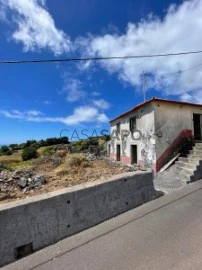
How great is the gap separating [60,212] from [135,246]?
1.70m

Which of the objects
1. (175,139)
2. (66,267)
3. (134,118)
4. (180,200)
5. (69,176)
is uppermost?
(134,118)

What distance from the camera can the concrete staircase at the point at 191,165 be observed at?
Result: 9.13 meters

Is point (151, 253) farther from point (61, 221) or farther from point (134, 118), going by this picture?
point (134, 118)

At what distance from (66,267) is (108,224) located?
165cm

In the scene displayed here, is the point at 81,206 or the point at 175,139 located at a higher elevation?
the point at 175,139

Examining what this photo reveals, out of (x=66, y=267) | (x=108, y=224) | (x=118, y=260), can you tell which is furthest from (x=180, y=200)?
(x=66, y=267)

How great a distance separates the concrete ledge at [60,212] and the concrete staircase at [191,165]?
4.21 metres

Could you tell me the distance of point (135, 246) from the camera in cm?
407

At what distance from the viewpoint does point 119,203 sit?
18.3ft

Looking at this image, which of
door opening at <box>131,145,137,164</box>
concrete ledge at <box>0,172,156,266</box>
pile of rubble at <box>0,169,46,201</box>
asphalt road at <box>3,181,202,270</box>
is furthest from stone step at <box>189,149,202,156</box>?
pile of rubble at <box>0,169,46,201</box>

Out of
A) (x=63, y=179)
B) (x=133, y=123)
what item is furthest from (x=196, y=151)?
(x=63, y=179)

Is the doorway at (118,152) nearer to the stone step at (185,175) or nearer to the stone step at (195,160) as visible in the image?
the stone step at (195,160)

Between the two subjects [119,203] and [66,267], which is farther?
[119,203]

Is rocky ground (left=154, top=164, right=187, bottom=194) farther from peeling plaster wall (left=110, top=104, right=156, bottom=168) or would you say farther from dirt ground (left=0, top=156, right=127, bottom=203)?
dirt ground (left=0, top=156, right=127, bottom=203)
